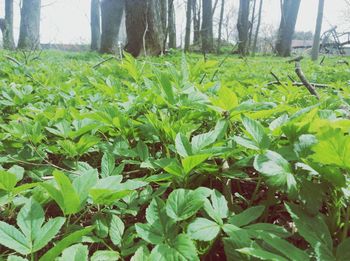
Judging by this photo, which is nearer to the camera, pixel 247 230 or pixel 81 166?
pixel 247 230

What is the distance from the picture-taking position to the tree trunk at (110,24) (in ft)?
35.3

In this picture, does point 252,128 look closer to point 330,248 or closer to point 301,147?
point 301,147

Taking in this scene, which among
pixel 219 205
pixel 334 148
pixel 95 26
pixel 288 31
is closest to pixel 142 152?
pixel 219 205

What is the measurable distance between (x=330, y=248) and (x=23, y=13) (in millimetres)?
15212

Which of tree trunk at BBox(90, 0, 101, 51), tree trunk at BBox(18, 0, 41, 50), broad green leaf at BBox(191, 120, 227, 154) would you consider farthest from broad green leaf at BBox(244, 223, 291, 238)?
tree trunk at BBox(90, 0, 101, 51)

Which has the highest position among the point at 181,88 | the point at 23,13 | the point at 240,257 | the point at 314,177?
the point at 23,13

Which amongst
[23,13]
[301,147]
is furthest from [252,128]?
[23,13]

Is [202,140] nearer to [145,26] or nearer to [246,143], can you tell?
[246,143]

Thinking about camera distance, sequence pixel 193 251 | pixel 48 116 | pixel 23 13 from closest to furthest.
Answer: pixel 193 251
pixel 48 116
pixel 23 13

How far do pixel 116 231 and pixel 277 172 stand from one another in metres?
0.35

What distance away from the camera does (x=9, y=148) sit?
3.61 ft

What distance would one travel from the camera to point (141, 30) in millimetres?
7215

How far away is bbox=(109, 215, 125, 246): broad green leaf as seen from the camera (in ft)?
2.13

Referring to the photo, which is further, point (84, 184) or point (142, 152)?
point (142, 152)
